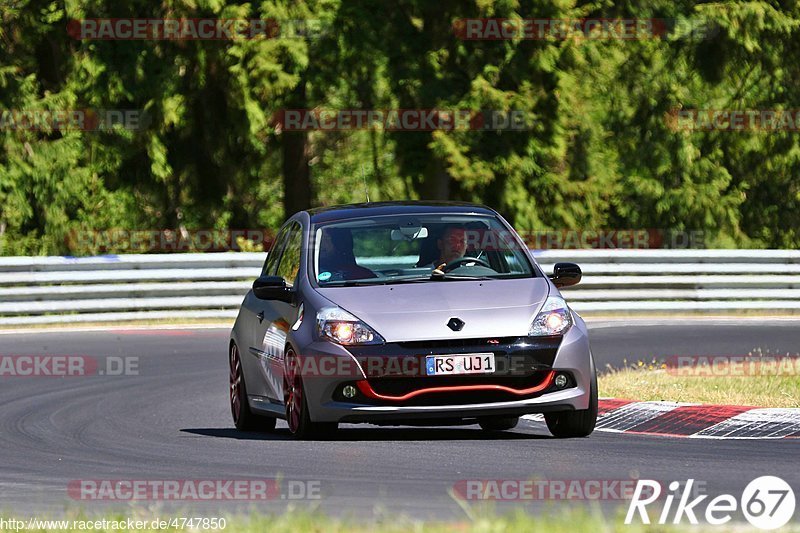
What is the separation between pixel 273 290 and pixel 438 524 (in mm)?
4350

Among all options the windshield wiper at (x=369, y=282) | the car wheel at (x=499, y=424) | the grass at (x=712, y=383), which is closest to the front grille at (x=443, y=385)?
the windshield wiper at (x=369, y=282)

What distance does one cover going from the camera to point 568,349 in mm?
10461

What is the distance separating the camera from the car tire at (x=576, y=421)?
421 inches

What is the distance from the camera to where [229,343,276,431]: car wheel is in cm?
1220

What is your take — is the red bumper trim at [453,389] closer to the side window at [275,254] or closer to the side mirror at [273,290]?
the side mirror at [273,290]

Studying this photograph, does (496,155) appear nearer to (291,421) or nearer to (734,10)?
(734,10)

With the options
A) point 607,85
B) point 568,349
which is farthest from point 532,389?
point 607,85

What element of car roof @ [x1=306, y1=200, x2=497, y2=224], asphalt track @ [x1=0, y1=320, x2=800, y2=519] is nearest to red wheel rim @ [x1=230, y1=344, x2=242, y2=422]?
asphalt track @ [x1=0, y1=320, x2=800, y2=519]

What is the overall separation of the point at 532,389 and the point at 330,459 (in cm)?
137

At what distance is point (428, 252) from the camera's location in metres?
11.4

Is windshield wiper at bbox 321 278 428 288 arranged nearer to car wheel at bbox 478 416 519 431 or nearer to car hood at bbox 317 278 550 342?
car hood at bbox 317 278 550 342

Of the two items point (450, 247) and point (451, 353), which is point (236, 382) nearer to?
point (450, 247)

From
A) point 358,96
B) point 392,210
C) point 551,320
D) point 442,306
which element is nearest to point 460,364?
point 442,306

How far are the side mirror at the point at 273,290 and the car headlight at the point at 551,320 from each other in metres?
1.73
